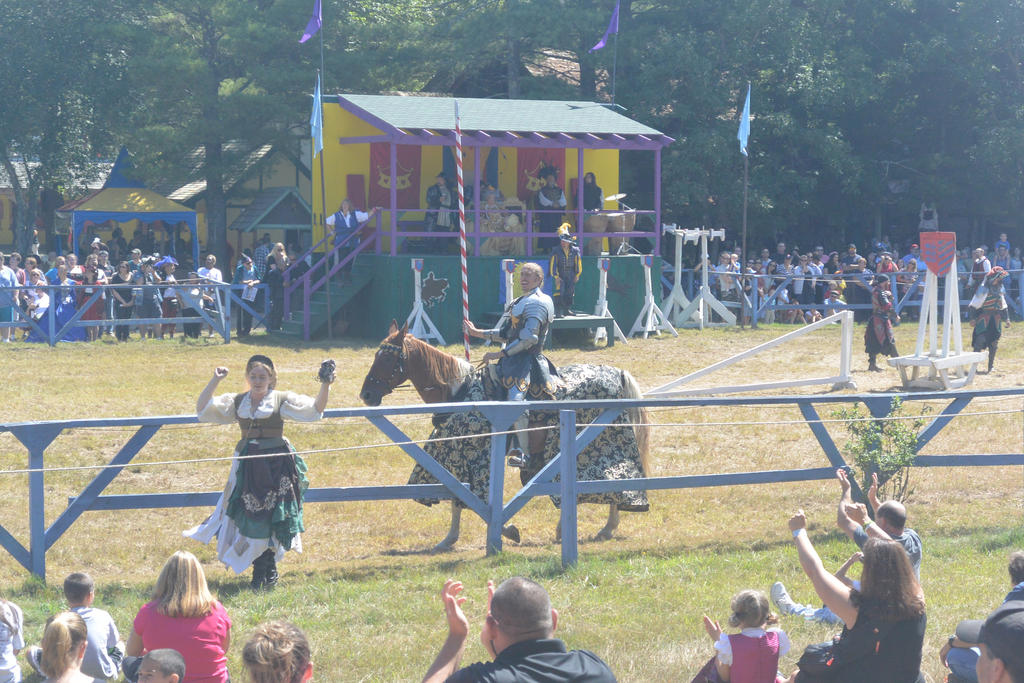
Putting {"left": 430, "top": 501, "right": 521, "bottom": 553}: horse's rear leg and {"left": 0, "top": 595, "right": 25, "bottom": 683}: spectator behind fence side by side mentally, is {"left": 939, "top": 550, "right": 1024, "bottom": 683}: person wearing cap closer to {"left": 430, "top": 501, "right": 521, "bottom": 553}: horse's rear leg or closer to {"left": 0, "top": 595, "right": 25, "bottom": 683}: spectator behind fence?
{"left": 0, "top": 595, "right": 25, "bottom": 683}: spectator behind fence

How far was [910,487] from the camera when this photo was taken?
1023 centimetres

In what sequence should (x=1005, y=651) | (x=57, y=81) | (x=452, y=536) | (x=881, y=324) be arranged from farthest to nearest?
(x=57, y=81)
(x=881, y=324)
(x=452, y=536)
(x=1005, y=651)

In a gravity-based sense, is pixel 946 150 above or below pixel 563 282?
above

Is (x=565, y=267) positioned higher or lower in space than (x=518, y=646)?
higher

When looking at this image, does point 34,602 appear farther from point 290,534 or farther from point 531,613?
point 531,613

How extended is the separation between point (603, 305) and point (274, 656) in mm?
17623

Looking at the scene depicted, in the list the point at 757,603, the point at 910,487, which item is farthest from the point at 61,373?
the point at 757,603

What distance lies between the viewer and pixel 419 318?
20.2m

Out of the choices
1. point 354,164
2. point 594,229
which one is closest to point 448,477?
point 594,229

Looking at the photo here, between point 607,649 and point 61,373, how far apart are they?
11781mm

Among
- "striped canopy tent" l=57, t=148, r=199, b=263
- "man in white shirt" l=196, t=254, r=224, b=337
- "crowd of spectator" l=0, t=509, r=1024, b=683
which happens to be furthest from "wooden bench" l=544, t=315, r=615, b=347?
"crowd of spectator" l=0, t=509, r=1024, b=683

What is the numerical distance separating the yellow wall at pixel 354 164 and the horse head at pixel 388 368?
43.0 feet

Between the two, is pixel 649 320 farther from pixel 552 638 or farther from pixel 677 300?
pixel 552 638

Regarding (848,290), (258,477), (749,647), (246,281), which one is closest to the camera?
(749,647)
